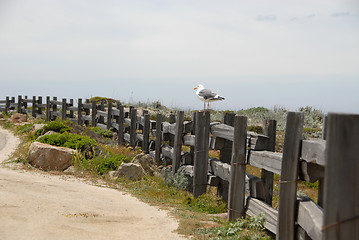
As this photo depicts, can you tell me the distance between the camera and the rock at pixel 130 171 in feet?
34.1

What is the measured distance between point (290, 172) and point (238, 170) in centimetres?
161

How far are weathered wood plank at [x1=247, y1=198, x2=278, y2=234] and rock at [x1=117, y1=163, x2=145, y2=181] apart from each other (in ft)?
16.4

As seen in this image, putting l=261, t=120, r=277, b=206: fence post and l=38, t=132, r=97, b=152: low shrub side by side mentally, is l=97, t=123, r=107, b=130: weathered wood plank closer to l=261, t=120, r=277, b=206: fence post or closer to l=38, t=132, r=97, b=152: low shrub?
l=38, t=132, r=97, b=152: low shrub

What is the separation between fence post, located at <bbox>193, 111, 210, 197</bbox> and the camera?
318 inches

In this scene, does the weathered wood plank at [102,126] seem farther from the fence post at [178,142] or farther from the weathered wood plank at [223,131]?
the weathered wood plank at [223,131]

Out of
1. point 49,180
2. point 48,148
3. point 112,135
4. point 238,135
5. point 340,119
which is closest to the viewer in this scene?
point 340,119

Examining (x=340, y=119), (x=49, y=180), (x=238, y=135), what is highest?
(x=340, y=119)

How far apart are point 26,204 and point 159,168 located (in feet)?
18.3

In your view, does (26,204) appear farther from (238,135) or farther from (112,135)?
(112,135)

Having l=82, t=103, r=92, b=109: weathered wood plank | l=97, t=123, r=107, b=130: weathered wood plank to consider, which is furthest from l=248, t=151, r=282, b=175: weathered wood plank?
l=82, t=103, r=92, b=109: weathered wood plank

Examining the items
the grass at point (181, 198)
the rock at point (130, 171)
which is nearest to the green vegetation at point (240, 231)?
the grass at point (181, 198)

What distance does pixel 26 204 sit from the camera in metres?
6.35

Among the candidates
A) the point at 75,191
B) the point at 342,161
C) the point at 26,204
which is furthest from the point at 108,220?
the point at 342,161

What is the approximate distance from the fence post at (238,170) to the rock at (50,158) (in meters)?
7.00
